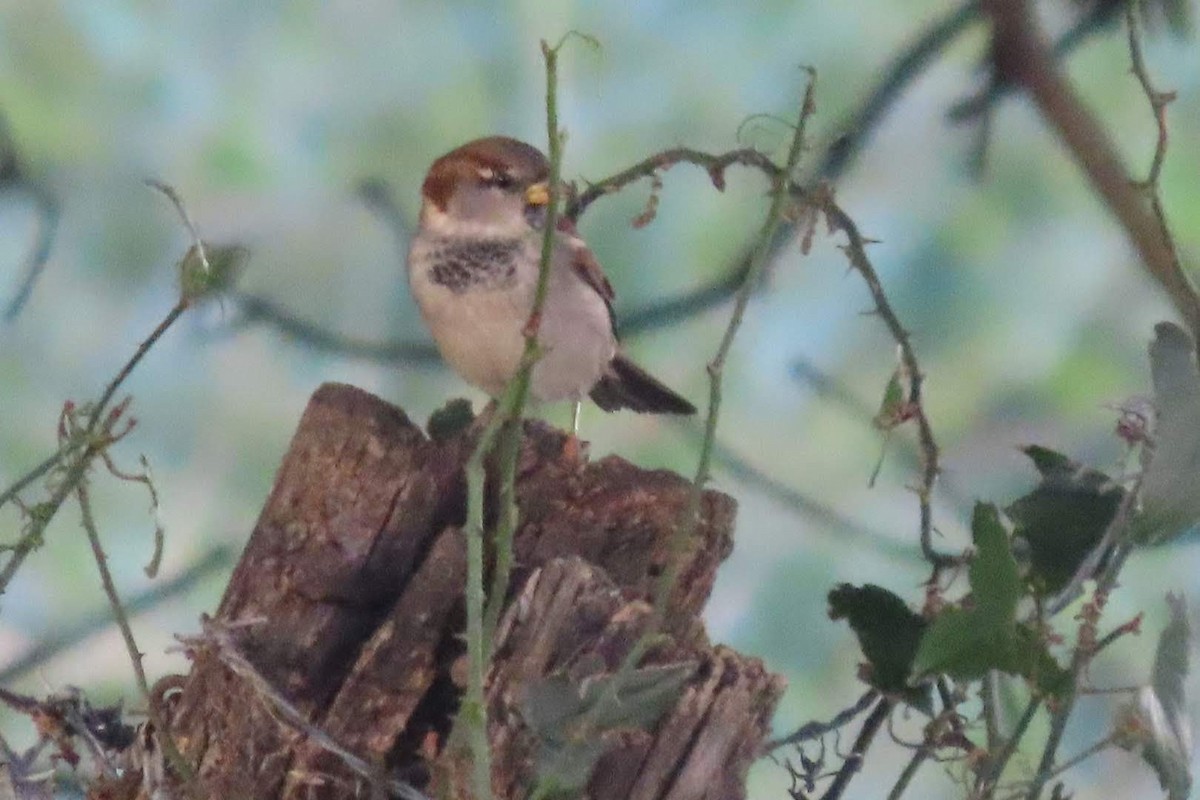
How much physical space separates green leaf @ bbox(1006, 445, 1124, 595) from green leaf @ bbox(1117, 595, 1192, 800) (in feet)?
0.17

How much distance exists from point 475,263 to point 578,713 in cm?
54

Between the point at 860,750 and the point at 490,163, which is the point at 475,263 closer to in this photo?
the point at 490,163

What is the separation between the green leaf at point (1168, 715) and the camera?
2.11ft

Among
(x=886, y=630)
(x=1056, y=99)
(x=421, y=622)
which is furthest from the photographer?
(x=1056, y=99)

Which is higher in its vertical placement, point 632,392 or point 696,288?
point 696,288

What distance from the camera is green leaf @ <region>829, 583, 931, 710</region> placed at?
736mm

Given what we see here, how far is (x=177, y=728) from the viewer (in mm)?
663

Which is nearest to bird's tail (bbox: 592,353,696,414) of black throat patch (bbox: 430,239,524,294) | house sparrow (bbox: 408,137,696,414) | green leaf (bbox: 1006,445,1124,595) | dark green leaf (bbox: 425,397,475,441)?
house sparrow (bbox: 408,137,696,414)

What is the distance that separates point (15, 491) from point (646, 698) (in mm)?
371

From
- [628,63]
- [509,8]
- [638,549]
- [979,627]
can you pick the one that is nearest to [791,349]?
[628,63]

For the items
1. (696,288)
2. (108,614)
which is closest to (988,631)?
(696,288)

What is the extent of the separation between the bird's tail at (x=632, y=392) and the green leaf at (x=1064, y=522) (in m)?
0.45

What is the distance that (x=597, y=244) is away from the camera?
4.49 feet

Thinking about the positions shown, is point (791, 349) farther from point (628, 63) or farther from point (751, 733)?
point (751, 733)
